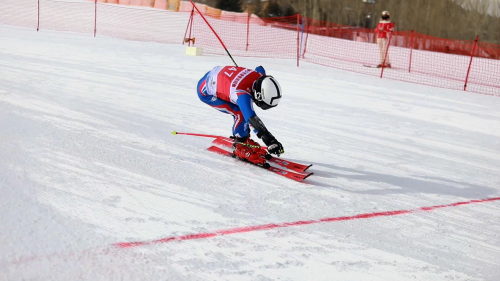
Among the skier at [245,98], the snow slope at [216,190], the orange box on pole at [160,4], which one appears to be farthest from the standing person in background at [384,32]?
the orange box on pole at [160,4]

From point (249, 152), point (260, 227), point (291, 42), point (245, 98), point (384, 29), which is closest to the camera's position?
point (260, 227)

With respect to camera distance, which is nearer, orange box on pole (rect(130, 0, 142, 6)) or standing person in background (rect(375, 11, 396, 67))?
standing person in background (rect(375, 11, 396, 67))

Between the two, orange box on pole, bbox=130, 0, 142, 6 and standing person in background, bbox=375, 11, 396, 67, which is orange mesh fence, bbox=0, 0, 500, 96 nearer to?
standing person in background, bbox=375, 11, 396, 67

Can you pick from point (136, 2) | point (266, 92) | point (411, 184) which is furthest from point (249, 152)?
point (136, 2)

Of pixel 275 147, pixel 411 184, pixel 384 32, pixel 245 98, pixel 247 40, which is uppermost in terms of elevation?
pixel 384 32

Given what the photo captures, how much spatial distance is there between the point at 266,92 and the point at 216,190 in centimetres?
104

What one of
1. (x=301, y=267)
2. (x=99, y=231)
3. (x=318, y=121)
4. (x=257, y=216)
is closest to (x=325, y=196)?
(x=257, y=216)

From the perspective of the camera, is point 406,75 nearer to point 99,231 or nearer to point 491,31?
point 99,231

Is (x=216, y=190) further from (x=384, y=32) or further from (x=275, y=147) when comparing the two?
(x=384, y=32)

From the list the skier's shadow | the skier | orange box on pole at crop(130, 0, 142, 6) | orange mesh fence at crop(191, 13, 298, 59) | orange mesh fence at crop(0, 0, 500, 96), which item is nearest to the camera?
the skier

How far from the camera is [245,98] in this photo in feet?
17.2

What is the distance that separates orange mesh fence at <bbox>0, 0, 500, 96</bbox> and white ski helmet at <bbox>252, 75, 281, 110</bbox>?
10715mm

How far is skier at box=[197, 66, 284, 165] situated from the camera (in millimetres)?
5090

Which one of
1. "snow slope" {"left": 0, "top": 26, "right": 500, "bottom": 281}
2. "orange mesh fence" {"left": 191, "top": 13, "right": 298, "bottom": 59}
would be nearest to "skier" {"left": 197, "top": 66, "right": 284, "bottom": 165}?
"snow slope" {"left": 0, "top": 26, "right": 500, "bottom": 281}
